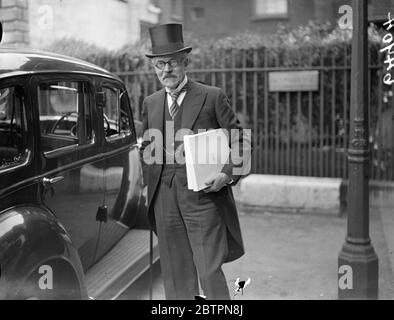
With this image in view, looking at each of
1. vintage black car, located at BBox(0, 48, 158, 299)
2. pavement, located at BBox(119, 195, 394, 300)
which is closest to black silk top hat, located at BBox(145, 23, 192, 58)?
vintage black car, located at BBox(0, 48, 158, 299)

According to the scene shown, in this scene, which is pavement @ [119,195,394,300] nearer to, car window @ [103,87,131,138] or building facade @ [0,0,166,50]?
car window @ [103,87,131,138]

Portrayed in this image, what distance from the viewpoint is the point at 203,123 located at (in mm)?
2758

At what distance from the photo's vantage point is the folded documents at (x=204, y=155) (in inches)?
103

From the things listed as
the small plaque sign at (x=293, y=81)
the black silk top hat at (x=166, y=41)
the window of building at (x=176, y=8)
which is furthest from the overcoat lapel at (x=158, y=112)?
the small plaque sign at (x=293, y=81)

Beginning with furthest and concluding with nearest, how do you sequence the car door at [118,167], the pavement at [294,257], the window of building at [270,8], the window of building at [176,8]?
the window of building at [270,8] < the window of building at [176,8] < the pavement at [294,257] < the car door at [118,167]

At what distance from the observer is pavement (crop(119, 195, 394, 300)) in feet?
12.2

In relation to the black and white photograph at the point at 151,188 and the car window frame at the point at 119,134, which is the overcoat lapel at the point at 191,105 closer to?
the black and white photograph at the point at 151,188

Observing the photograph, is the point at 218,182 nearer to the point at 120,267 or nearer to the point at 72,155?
the point at 72,155

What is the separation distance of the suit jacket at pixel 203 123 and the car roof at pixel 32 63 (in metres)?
0.53

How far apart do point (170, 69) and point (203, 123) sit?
0.33 m

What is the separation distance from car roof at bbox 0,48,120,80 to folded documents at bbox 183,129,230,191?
2.79ft

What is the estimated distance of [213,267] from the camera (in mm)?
2787
